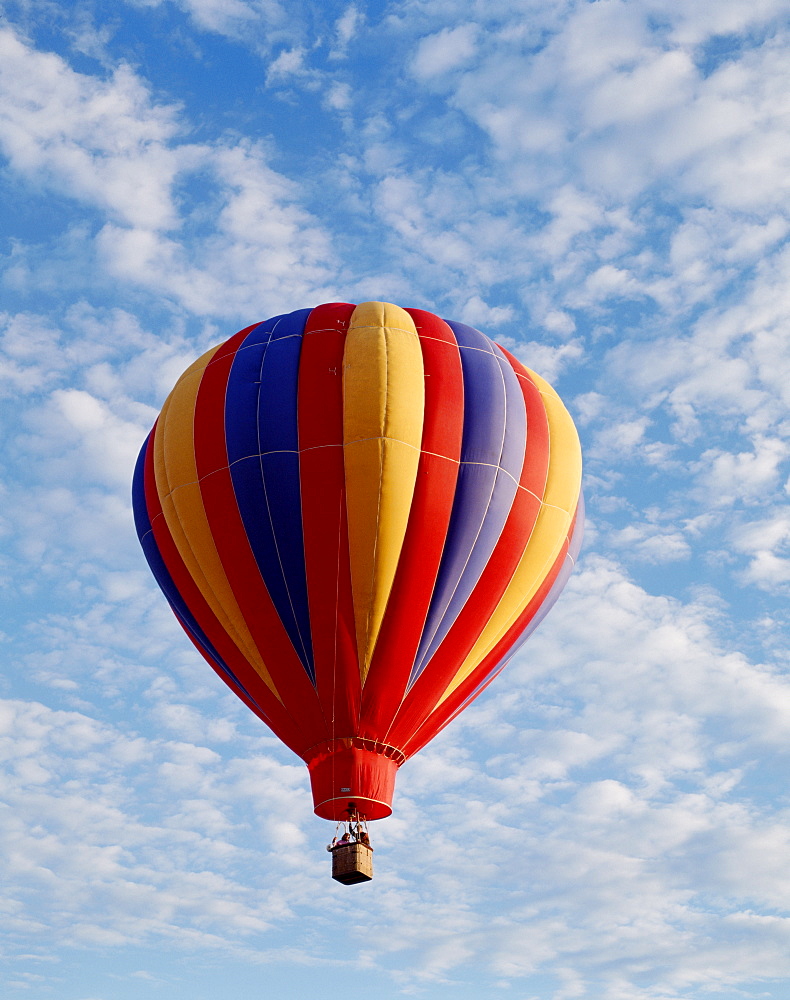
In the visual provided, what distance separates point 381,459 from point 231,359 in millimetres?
2842

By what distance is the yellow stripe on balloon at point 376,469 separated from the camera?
57.4 ft

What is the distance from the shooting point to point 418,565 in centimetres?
1764

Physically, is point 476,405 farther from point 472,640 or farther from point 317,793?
point 317,793

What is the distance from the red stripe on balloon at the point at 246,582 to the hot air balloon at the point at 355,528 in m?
0.02

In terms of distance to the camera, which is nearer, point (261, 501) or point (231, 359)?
point (261, 501)

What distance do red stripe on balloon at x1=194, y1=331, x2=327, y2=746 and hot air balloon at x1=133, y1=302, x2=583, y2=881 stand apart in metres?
0.02

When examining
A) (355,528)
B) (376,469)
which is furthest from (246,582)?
(376,469)

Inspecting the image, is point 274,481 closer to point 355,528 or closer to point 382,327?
point 355,528

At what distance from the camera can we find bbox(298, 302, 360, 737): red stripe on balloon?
1734cm

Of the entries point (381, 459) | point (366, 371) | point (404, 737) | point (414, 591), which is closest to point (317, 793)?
point (404, 737)

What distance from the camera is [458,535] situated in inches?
704

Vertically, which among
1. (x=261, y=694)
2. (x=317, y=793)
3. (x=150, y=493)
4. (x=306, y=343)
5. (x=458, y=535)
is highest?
(x=306, y=343)

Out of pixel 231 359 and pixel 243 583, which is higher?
pixel 231 359

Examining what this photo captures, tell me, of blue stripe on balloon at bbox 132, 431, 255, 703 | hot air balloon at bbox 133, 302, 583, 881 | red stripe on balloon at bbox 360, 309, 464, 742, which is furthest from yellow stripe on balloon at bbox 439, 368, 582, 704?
blue stripe on balloon at bbox 132, 431, 255, 703
